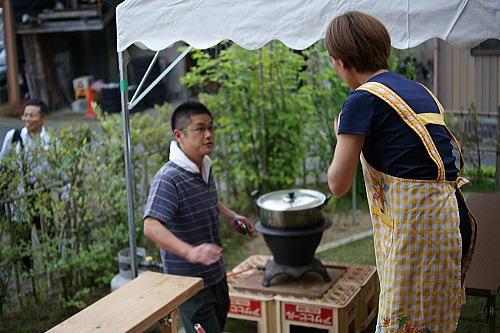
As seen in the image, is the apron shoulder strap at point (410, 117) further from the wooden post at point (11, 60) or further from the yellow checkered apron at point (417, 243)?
the wooden post at point (11, 60)

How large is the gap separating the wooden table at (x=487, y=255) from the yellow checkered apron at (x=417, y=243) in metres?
0.97

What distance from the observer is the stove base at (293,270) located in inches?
170

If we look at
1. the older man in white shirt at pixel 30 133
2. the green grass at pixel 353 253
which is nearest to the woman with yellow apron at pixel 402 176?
the older man in white shirt at pixel 30 133

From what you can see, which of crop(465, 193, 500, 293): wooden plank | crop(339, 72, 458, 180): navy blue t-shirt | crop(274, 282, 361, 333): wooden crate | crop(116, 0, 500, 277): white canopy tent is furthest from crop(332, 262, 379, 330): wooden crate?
crop(339, 72, 458, 180): navy blue t-shirt

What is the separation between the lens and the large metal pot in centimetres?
410

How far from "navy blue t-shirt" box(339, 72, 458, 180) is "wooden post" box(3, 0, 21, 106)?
1719 centimetres

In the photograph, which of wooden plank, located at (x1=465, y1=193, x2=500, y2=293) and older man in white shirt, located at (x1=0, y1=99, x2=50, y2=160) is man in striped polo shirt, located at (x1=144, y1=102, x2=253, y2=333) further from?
older man in white shirt, located at (x1=0, y1=99, x2=50, y2=160)

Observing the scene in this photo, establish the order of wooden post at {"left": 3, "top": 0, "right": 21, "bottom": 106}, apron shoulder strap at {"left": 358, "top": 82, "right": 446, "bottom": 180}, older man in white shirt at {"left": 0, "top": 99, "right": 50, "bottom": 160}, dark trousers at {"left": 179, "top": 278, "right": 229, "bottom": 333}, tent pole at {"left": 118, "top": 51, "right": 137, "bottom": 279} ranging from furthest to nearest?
wooden post at {"left": 3, "top": 0, "right": 21, "bottom": 106}
older man in white shirt at {"left": 0, "top": 99, "right": 50, "bottom": 160}
tent pole at {"left": 118, "top": 51, "right": 137, "bottom": 279}
dark trousers at {"left": 179, "top": 278, "right": 229, "bottom": 333}
apron shoulder strap at {"left": 358, "top": 82, "right": 446, "bottom": 180}

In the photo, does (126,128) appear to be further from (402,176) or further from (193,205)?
(402,176)

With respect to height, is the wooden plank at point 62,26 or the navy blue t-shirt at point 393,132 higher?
the wooden plank at point 62,26

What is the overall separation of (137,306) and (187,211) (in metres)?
0.65

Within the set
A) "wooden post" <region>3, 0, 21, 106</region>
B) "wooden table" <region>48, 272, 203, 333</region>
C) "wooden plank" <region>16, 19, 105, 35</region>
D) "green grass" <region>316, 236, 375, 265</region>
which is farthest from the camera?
"wooden plank" <region>16, 19, 105, 35</region>

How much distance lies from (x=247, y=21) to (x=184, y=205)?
1042mm

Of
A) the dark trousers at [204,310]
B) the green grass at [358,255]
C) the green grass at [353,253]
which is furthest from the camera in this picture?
the green grass at [353,253]
